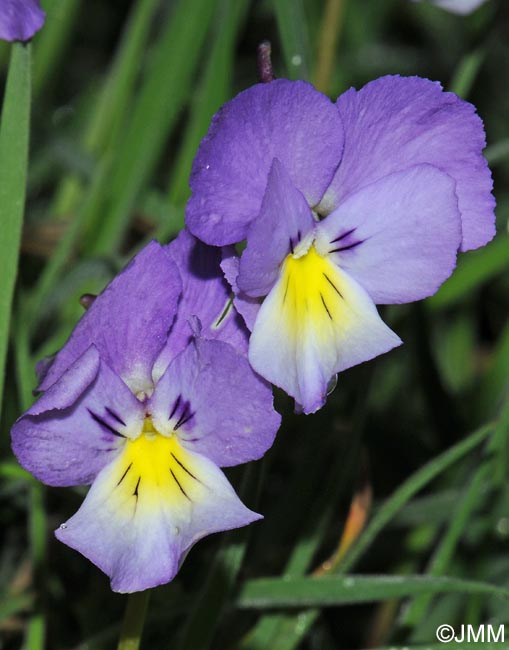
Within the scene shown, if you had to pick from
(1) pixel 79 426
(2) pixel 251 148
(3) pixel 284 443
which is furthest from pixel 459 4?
(1) pixel 79 426

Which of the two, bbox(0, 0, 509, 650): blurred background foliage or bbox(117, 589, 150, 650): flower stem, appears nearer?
bbox(117, 589, 150, 650): flower stem

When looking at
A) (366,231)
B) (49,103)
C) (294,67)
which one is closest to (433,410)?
(294,67)

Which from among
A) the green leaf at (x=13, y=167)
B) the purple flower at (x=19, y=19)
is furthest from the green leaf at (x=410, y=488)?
the purple flower at (x=19, y=19)

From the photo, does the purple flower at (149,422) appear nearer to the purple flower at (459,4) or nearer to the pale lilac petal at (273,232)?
the pale lilac petal at (273,232)

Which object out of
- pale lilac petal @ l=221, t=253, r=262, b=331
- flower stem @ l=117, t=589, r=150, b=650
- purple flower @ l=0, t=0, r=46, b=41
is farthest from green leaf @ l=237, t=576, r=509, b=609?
purple flower @ l=0, t=0, r=46, b=41

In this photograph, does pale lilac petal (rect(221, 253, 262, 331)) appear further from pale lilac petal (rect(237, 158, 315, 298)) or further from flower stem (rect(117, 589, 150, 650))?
flower stem (rect(117, 589, 150, 650))
